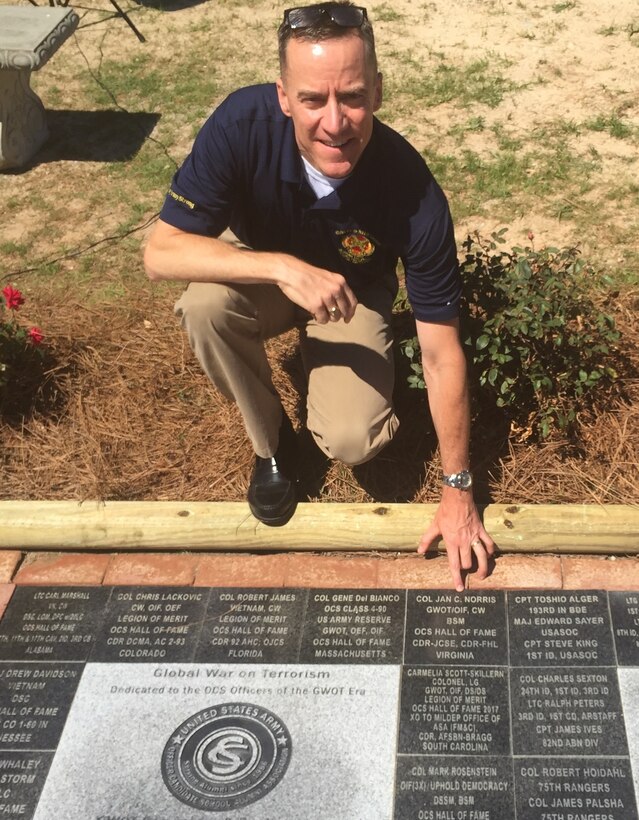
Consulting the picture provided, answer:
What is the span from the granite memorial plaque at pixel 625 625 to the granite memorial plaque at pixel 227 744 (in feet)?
2.29

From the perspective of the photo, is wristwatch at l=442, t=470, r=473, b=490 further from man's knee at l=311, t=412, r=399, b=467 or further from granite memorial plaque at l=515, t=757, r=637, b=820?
granite memorial plaque at l=515, t=757, r=637, b=820

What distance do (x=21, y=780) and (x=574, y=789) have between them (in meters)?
1.58

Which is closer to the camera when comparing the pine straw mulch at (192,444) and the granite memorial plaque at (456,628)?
the granite memorial plaque at (456,628)

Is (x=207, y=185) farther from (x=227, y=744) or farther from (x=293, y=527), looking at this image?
(x=227, y=744)

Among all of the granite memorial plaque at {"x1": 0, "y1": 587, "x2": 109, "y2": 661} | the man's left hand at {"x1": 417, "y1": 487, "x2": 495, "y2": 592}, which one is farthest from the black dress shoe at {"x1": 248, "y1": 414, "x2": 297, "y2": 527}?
the granite memorial plaque at {"x1": 0, "y1": 587, "x2": 109, "y2": 661}

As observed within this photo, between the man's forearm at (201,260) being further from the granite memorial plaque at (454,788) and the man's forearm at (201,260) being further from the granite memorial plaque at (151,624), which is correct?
the granite memorial plaque at (454,788)

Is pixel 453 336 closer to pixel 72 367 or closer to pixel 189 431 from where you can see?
pixel 189 431

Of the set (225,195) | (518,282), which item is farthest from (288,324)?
(518,282)

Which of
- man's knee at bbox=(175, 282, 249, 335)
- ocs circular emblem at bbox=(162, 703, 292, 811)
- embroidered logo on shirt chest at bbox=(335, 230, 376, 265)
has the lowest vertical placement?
ocs circular emblem at bbox=(162, 703, 292, 811)

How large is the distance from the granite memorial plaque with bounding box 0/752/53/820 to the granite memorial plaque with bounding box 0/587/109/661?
357 millimetres

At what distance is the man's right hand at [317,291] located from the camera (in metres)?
2.89

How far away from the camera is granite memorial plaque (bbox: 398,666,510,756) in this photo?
278cm

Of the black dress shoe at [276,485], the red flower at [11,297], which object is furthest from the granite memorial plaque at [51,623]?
the red flower at [11,297]

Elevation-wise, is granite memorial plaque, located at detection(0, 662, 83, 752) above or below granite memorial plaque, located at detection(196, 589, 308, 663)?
below
